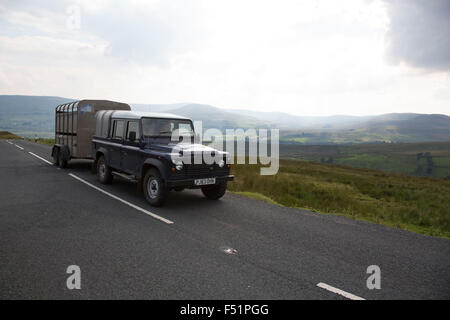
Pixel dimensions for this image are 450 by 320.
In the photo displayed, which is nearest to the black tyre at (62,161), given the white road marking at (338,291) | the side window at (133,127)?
the side window at (133,127)

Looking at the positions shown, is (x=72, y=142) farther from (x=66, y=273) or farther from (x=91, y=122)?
(x=66, y=273)

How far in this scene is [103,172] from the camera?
34.6 ft

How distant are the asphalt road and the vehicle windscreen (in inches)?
86.3

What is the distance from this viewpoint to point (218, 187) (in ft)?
28.9

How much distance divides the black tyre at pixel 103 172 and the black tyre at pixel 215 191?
383 centimetres

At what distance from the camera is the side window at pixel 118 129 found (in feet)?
31.1

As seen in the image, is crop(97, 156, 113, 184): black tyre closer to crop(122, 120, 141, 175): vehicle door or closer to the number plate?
crop(122, 120, 141, 175): vehicle door

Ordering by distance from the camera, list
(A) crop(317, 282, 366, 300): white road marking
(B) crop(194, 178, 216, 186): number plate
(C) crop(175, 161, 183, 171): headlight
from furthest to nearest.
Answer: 1. (B) crop(194, 178, 216, 186): number plate
2. (C) crop(175, 161, 183, 171): headlight
3. (A) crop(317, 282, 366, 300): white road marking

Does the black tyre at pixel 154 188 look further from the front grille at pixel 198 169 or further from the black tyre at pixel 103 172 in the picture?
the black tyre at pixel 103 172

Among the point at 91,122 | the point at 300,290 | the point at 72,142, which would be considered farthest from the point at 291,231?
the point at 72,142

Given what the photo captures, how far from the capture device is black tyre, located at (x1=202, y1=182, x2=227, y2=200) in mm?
Result: 8758

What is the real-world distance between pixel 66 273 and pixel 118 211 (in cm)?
324
